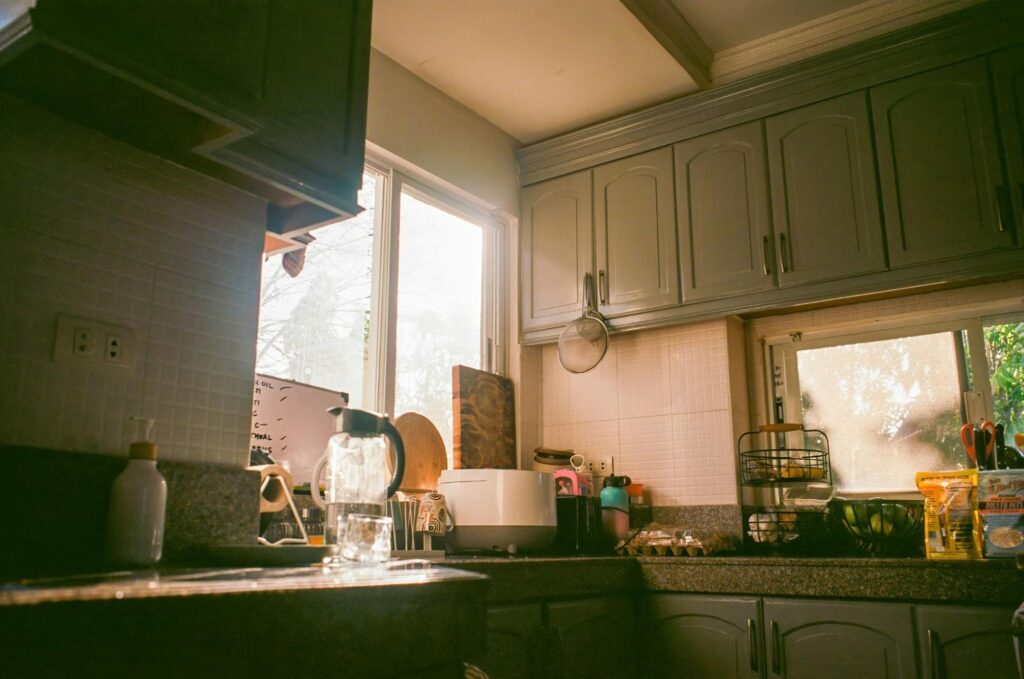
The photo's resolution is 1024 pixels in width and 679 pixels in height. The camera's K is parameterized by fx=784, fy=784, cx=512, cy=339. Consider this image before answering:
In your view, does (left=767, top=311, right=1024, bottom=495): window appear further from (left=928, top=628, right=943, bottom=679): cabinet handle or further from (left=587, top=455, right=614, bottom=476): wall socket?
(left=928, top=628, right=943, bottom=679): cabinet handle

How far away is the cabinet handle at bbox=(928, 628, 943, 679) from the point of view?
1946 mm

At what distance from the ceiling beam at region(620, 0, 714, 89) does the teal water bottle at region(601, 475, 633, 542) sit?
5.16 feet

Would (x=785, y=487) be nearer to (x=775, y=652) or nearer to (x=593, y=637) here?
(x=775, y=652)

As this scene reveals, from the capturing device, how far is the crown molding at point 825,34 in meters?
2.76

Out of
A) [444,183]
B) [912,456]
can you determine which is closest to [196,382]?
[444,183]

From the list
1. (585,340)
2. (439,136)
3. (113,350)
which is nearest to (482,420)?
(585,340)

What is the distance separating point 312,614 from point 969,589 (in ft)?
5.95

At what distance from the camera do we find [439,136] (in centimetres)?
309

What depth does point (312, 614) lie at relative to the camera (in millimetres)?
743

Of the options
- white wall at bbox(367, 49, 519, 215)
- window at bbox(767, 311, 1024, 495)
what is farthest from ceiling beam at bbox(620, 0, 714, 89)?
window at bbox(767, 311, 1024, 495)

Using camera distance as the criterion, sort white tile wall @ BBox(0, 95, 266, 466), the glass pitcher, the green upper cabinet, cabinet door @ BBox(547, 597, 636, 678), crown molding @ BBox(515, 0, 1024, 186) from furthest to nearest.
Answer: crown molding @ BBox(515, 0, 1024, 186)
cabinet door @ BBox(547, 597, 636, 678)
the glass pitcher
white tile wall @ BBox(0, 95, 266, 466)
the green upper cabinet

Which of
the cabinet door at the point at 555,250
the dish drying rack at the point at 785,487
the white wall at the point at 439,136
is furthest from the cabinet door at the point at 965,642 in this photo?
the white wall at the point at 439,136

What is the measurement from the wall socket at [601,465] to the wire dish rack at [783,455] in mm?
533

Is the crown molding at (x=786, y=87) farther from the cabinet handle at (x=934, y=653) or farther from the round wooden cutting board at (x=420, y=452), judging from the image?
the cabinet handle at (x=934, y=653)
